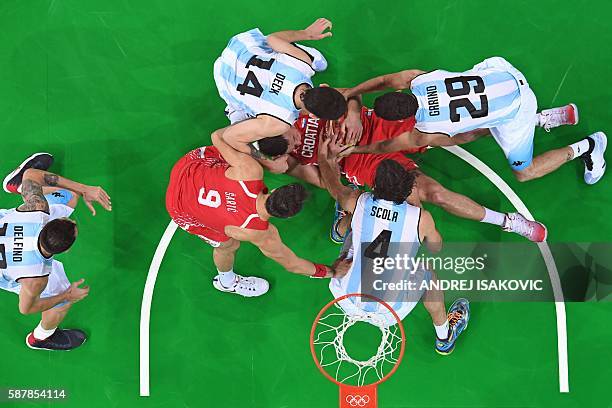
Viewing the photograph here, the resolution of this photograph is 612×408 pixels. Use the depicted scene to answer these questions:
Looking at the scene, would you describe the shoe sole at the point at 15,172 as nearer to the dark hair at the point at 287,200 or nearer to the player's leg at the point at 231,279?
the player's leg at the point at 231,279

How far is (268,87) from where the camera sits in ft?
15.9

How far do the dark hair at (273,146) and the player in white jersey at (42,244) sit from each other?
1757 millimetres

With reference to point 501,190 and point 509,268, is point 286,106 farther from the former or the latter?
point 509,268

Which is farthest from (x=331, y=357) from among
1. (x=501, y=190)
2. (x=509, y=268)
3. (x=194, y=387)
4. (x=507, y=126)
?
(x=507, y=126)

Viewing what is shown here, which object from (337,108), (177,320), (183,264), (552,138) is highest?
(337,108)

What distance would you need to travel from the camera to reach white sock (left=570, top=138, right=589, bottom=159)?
18.8 feet

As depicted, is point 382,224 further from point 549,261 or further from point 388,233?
point 549,261

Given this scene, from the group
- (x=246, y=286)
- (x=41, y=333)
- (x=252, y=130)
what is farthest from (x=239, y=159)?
(x=41, y=333)

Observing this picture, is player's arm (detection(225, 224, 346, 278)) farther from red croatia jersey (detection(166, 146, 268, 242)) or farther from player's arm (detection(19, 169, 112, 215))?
player's arm (detection(19, 169, 112, 215))

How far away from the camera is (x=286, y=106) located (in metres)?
4.83

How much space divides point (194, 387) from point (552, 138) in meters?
4.65

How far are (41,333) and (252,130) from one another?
10.5ft

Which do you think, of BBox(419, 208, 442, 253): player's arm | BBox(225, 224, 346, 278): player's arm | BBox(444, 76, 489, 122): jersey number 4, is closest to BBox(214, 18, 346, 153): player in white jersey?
BBox(225, 224, 346, 278): player's arm

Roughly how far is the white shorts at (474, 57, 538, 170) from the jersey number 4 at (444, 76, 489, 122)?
1.21 feet
